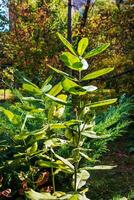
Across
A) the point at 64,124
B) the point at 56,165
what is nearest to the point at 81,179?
the point at 56,165

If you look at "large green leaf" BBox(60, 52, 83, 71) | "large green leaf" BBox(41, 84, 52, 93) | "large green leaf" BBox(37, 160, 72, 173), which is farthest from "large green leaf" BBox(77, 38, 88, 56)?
"large green leaf" BBox(37, 160, 72, 173)

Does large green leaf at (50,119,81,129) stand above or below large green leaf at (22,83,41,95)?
below

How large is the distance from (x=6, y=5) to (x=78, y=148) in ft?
46.9

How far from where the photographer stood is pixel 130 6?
34.8 ft

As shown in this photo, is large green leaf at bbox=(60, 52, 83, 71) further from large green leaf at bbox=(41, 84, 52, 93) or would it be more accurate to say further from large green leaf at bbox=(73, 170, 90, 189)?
large green leaf at bbox=(73, 170, 90, 189)

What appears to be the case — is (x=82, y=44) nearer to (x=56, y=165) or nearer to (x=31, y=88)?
(x=31, y=88)

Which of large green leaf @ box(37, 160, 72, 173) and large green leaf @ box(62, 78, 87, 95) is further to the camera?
large green leaf @ box(37, 160, 72, 173)

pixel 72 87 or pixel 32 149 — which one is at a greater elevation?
pixel 72 87

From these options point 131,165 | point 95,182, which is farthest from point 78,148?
point 131,165

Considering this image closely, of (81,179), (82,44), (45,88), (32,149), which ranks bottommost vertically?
(81,179)

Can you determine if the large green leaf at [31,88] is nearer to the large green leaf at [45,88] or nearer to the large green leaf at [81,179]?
the large green leaf at [45,88]

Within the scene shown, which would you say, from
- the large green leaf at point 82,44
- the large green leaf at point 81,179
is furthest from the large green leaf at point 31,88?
the large green leaf at point 81,179

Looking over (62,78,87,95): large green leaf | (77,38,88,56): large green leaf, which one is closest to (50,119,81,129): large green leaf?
(62,78,87,95): large green leaf

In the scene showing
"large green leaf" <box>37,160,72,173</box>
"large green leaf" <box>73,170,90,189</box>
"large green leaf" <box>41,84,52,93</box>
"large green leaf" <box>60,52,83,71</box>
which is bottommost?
"large green leaf" <box>73,170,90,189</box>
